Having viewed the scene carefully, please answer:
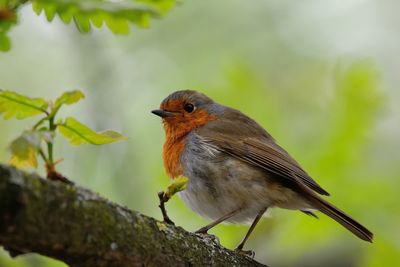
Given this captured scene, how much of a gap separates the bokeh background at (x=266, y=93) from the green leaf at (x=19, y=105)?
1.17 m

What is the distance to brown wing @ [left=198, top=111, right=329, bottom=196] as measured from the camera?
167 inches

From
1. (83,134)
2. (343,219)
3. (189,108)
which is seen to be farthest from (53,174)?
(189,108)

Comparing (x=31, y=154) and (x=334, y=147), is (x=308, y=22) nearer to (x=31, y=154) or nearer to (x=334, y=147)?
(x=334, y=147)

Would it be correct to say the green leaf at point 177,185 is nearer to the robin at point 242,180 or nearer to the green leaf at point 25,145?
the green leaf at point 25,145

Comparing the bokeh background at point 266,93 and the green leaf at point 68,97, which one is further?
the bokeh background at point 266,93

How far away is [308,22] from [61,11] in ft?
19.0

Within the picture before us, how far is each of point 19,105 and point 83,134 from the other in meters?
0.23

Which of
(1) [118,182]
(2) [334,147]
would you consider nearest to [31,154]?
(2) [334,147]

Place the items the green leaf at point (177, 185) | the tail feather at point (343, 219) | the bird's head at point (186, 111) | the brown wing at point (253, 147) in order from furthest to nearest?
the bird's head at point (186, 111) → the brown wing at point (253, 147) → the tail feather at point (343, 219) → the green leaf at point (177, 185)

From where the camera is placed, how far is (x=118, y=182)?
502 centimetres

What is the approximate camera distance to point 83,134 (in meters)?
2.07

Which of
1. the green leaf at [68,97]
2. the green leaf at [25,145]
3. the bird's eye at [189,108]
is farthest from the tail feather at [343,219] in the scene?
the green leaf at [25,145]

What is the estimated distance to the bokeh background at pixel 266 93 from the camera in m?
4.34

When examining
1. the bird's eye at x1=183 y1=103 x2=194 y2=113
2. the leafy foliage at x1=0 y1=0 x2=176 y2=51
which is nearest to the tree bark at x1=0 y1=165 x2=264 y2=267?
the leafy foliage at x1=0 y1=0 x2=176 y2=51
